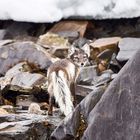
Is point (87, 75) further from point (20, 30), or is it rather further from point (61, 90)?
point (20, 30)

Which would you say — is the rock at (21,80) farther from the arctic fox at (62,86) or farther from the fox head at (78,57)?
the arctic fox at (62,86)

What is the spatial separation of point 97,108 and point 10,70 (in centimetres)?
530

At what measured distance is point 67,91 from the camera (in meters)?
7.20

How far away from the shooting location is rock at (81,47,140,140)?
4.80m

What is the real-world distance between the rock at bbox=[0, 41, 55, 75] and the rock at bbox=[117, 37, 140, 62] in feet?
4.41

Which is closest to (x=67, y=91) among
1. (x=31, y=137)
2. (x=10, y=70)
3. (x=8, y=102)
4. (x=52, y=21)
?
(x=31, y=137)

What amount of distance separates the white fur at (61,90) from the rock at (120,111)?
202 centimetres

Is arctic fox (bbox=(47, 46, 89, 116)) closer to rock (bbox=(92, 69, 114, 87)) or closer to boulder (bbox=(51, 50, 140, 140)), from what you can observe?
rock (bbox=(92, 69, 114, 87))

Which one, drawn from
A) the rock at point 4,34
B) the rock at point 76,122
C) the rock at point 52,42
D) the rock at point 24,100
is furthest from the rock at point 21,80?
the rock at point 76,122

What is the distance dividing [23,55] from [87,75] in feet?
5.64

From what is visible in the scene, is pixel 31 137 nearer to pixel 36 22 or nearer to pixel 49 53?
pixel 49 53

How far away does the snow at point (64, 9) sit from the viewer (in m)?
11.6

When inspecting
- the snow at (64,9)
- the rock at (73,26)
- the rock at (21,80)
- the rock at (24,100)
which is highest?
the snow at (64,9)

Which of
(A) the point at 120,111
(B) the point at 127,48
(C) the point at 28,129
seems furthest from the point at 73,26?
(A) the point at 120,111
